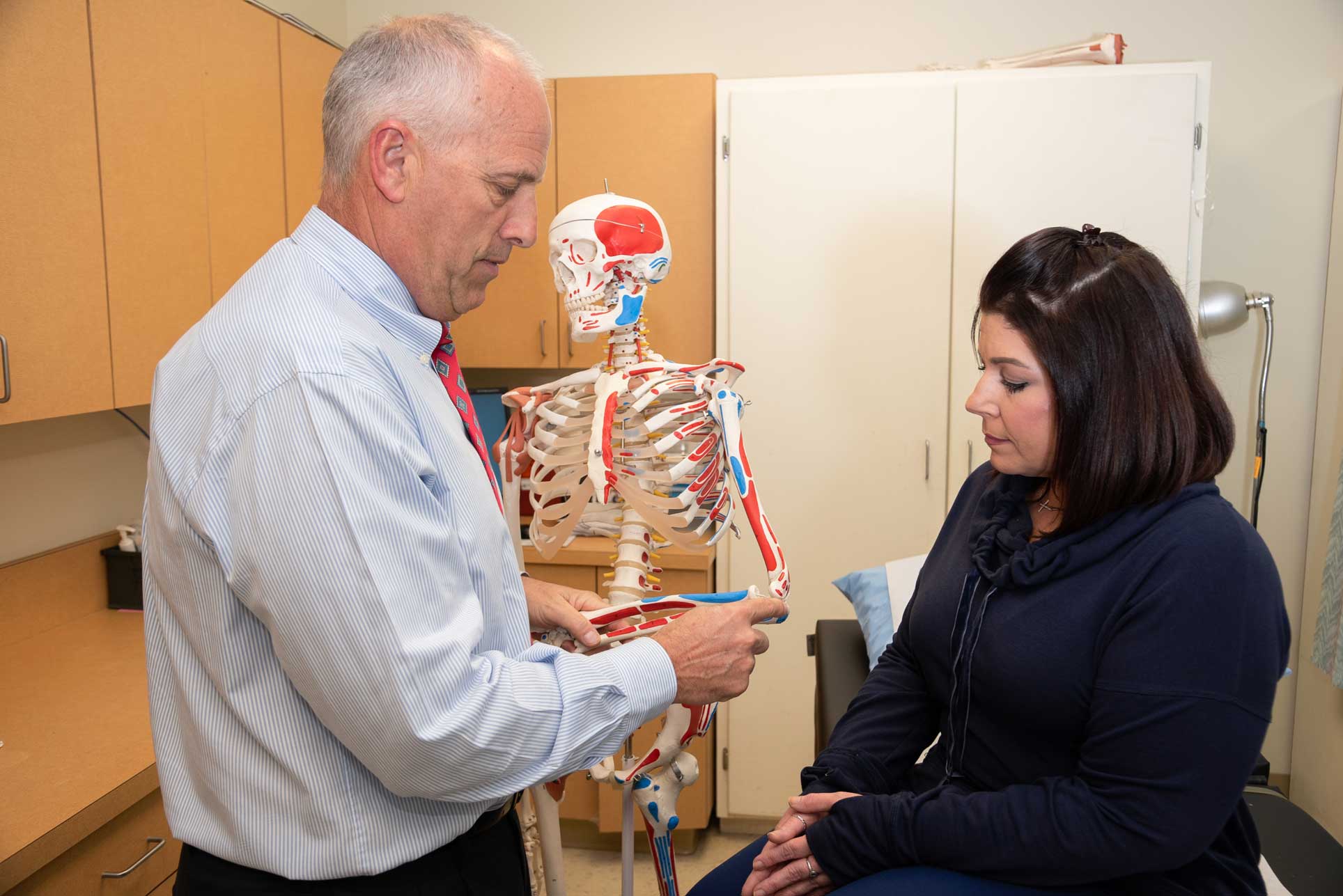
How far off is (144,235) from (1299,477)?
3.13 meters

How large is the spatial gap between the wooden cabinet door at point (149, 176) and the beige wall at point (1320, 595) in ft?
9.73

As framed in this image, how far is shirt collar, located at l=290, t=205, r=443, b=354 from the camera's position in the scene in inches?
39.6

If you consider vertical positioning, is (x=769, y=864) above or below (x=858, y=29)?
below

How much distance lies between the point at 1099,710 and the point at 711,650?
43cm

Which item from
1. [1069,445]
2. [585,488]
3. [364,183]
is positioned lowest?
[585,488]

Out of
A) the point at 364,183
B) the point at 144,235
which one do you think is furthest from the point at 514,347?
the point at 364,183

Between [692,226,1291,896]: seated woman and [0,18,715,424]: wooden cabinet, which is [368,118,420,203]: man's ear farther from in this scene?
[0,18,715,424]: wooden cabinet

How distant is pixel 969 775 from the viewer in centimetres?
125

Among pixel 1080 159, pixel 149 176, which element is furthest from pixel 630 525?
pixel 1080 159

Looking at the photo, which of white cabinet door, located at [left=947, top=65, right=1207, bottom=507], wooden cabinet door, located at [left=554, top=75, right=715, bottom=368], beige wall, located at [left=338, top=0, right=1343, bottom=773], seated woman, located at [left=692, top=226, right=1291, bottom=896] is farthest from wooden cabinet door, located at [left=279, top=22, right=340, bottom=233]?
seated woman, located at [left=692, top=226, right=1291, bottom=896]

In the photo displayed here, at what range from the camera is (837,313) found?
2607 millimetres

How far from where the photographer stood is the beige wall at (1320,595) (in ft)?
8.58

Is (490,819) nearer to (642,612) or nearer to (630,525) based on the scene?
(642,612)

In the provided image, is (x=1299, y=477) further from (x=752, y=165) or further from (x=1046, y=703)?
(x=1046, y=703)
